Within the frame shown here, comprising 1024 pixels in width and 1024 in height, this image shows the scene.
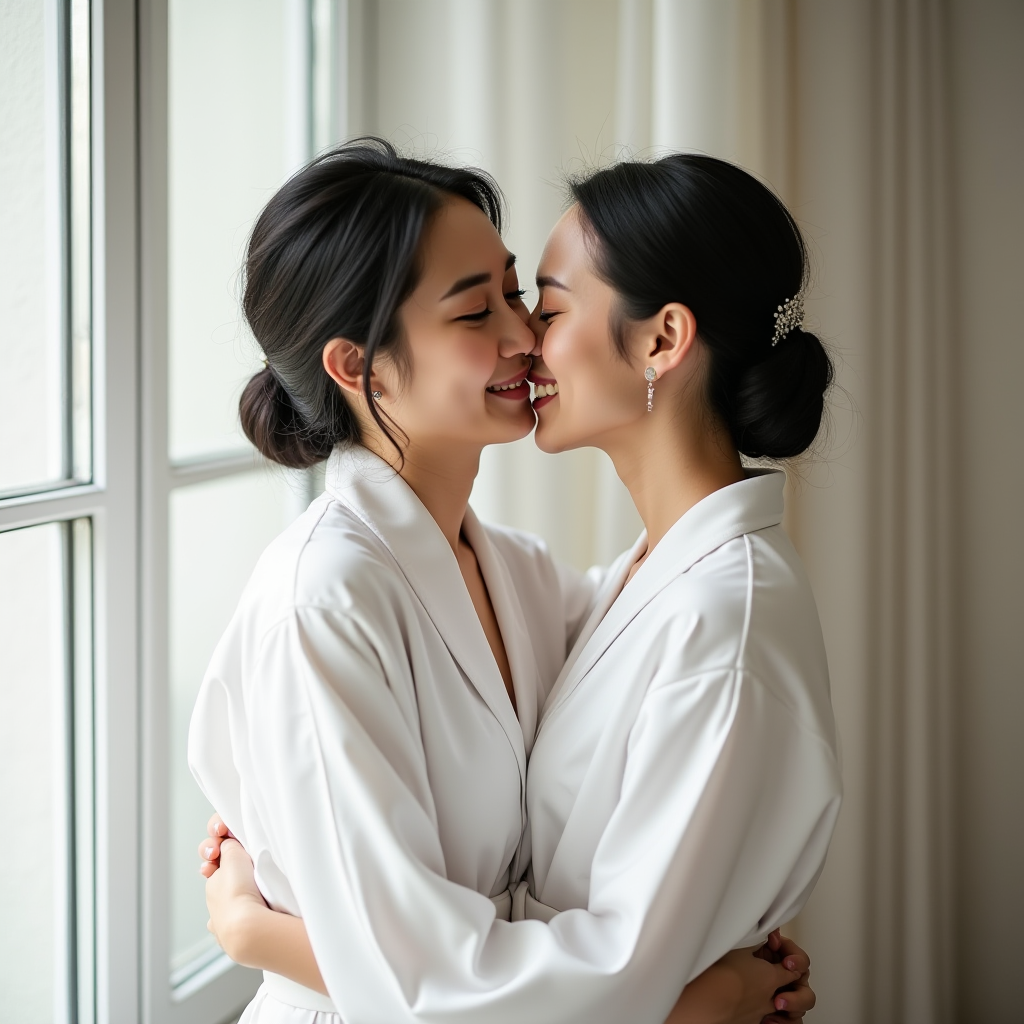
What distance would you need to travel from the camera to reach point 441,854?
1128 mm

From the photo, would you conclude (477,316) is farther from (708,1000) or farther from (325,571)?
(708,1000)

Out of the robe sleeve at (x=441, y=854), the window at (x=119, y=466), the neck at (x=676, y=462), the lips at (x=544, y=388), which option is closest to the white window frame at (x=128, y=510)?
the window at (x=119, y=466)

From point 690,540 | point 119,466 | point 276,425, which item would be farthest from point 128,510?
point 690,540

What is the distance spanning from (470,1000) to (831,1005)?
140 cm

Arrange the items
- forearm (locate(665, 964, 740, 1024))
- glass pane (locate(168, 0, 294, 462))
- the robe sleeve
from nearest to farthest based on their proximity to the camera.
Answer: the robe sleeve, forearm (locate(665, 964, 740, 1024)), glass pane (locate(168, 0, 294, 462))

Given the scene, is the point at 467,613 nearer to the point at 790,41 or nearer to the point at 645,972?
the point at 645,972

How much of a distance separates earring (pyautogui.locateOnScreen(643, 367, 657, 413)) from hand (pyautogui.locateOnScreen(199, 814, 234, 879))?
792mm

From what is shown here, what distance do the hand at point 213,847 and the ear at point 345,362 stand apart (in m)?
0.61

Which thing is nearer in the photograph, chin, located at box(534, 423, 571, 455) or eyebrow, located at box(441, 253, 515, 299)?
eyebrow, located at box(441, 253, 515, 299)

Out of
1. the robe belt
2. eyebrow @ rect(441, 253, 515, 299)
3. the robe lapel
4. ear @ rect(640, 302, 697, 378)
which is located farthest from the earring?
the robe belt

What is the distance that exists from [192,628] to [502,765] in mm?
706

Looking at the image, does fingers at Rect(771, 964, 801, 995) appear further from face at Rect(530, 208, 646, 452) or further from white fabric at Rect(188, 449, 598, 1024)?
face at Rect(530, 208, 646, 452)

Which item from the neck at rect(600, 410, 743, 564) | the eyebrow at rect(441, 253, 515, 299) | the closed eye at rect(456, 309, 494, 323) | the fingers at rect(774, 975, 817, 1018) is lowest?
the fingers at rect(774, 975, 817, 1018)

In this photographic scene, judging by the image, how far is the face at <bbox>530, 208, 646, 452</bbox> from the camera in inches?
53.5
